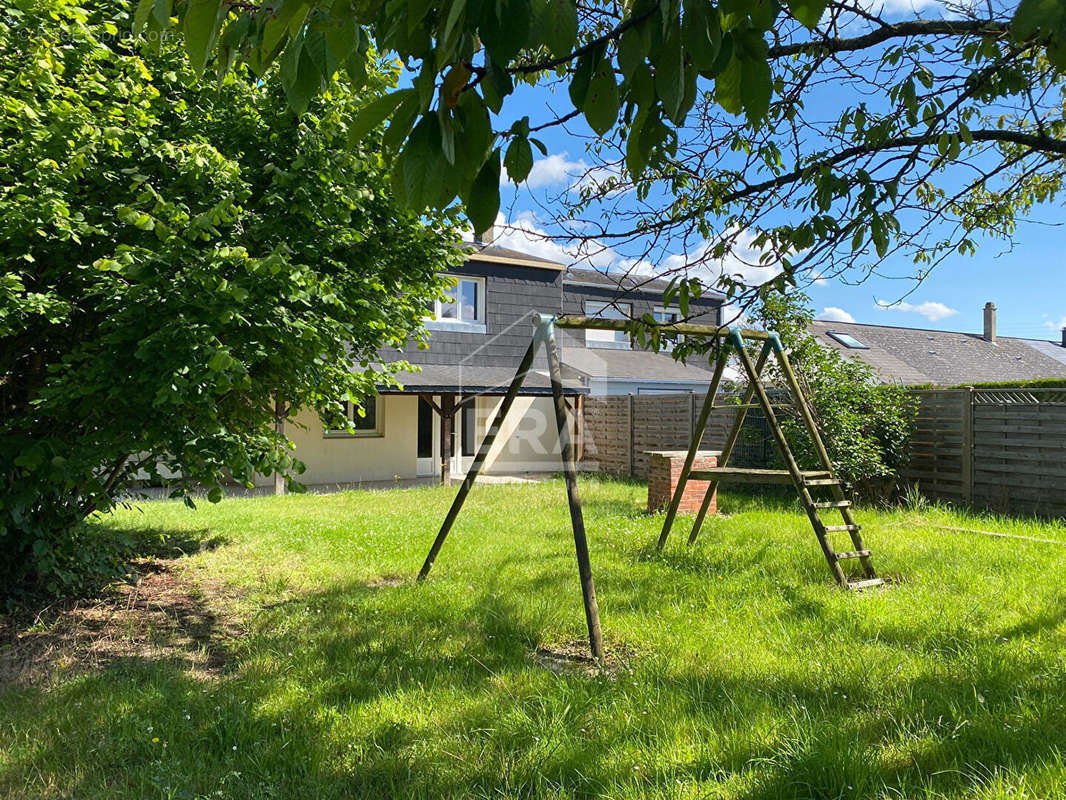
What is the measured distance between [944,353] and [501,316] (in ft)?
62.9

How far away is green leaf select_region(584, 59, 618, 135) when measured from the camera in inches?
50.7

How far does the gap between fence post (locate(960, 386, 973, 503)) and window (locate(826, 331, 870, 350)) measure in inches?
590

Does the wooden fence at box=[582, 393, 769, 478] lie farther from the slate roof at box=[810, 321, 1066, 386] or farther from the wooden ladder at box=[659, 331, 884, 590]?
the slate roof at box=[810, 321, 1066, 386]

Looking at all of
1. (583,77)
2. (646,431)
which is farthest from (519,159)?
(646,431)

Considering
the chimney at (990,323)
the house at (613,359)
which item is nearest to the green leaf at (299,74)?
the house at (613,359)

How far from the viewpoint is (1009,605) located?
4.80m

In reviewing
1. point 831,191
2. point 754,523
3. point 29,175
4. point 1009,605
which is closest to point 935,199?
point 831,191

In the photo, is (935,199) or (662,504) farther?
(662,504)

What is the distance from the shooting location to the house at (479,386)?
47.1ft

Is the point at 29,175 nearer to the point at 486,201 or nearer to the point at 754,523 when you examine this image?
the point at 486,201

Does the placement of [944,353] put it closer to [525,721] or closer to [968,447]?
[968,447]

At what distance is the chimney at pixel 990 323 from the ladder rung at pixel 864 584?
2838 cm

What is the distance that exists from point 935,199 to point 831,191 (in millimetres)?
2607

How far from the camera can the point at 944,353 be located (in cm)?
2598
